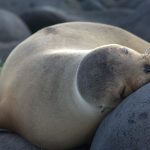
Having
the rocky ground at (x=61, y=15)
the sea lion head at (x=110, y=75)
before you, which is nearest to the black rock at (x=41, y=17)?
the rocky ground at (x=61, y=15)

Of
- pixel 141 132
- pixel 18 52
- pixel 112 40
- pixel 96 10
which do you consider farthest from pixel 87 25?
pixel 96 10

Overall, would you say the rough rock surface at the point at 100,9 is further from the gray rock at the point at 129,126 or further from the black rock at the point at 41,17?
the gray rock at the point at 129,126

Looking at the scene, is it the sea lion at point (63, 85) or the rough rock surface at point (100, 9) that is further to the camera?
the rough rock surface at point (100, 9)

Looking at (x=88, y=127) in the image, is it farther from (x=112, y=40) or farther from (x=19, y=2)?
(x=19, y=2)

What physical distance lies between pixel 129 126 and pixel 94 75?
0.40m

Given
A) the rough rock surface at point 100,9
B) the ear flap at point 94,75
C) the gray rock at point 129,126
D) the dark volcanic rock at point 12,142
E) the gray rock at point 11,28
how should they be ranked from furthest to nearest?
the gray rock at point 11,28 < the rough rock surface at point 100,9 < the dark volcanic rock at point 12,142 < the ear flap at point 94,75 < the gray rock at point 129,126

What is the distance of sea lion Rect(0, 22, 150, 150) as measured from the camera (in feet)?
12.9

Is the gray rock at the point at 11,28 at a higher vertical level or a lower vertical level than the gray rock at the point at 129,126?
lower

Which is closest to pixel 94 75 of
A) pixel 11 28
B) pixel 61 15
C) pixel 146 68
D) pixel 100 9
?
pixel 146 68

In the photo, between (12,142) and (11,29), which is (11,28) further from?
(12,142)

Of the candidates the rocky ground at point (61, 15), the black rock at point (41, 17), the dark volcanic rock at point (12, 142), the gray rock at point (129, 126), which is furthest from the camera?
the black rock at point (41, 17)

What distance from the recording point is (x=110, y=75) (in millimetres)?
3916

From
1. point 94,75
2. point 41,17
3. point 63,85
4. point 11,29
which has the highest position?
point 94,75

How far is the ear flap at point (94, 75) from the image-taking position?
3.90 meters
